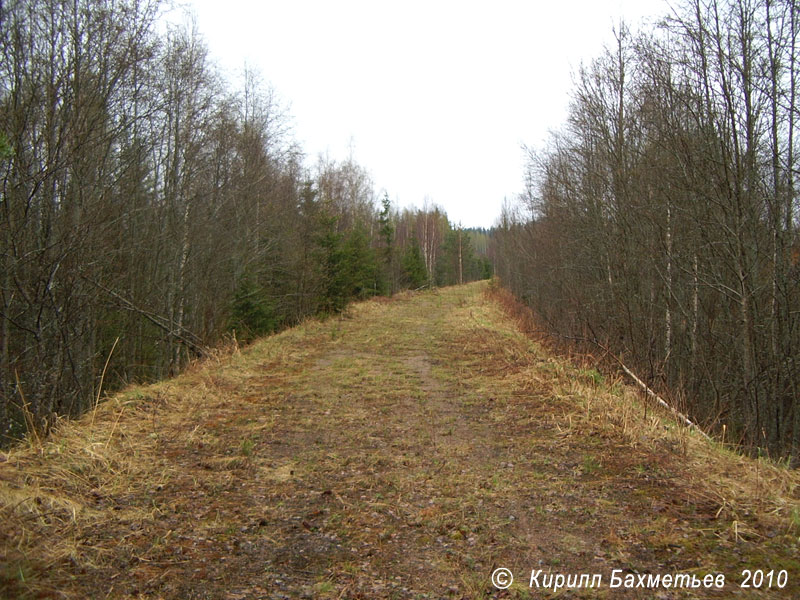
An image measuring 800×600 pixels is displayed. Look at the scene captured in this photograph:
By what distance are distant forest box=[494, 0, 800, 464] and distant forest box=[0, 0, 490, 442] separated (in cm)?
756

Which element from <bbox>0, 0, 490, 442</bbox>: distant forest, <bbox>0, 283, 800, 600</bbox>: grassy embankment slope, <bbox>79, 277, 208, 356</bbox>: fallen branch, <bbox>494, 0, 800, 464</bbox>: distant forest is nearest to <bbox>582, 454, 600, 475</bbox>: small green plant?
<bbox>0, 283, 800, 600</bbox>: grassy embankment slope

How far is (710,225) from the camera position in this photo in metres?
7.64

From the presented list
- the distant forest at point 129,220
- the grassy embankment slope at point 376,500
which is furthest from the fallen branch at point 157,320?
the grassy embankment slope at point 376,500

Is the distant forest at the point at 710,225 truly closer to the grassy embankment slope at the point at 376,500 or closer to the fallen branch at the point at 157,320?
the grassy embankment slope at the point at 376,500

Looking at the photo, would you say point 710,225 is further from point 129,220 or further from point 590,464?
point 129,220

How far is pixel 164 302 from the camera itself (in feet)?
40.7

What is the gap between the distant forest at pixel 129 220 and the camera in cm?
642

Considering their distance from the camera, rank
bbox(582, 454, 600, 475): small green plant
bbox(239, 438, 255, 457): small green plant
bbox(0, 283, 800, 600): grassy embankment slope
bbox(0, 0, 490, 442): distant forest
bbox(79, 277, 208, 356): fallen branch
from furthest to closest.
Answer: bbox(79, 277, 208, 356): fallen branch
bbox(0, 0, 490, 442): distant forest
bbox(239, 438, 255, 457): small green plant
bbox(582, 454, 600, 475): small green plant
bbox(0, 283, 800, 600): grassy embankment slope

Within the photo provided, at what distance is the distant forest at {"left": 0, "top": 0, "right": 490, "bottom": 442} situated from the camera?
21.1ft

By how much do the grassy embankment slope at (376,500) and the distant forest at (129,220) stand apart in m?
1.54

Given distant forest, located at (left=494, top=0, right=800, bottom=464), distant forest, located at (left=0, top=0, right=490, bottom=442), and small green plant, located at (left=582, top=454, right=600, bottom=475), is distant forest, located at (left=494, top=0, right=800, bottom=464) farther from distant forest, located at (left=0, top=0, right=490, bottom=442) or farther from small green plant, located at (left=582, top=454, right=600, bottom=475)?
distant forest, located at (left=0, top=0, right=490, bottom=442)

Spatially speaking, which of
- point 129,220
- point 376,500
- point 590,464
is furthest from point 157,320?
point 590,464

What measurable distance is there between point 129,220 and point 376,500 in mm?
9168

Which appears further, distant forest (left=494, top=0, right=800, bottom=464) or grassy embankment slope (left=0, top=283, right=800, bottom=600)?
distant forest (left=494, top=0, right=800, bottom=464)
